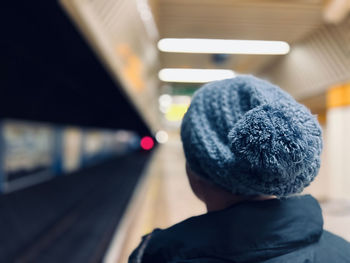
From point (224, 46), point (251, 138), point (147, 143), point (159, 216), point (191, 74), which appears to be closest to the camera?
point (251, 138)

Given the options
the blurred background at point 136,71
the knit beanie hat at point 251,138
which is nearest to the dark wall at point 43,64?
the blurred background at point 136,71

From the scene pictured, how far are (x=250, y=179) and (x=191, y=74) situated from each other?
580 centimetres

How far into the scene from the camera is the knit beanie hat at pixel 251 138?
24.0 inches

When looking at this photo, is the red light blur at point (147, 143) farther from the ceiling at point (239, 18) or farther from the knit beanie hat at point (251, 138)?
the knit beanie hat at point (251, 138)

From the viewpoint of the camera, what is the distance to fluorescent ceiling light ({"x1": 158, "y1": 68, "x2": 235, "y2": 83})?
19.5 feet

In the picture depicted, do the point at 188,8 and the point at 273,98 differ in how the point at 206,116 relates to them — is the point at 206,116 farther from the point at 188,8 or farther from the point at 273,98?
the point at 188,8

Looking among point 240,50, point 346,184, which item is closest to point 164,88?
point 240,50

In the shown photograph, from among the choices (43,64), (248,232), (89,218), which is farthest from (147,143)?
(248,232)

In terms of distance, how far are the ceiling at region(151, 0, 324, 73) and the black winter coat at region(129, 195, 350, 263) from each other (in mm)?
2804

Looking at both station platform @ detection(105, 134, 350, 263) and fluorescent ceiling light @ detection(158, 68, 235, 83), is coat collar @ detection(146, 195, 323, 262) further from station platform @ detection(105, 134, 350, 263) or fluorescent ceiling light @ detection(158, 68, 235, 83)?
fluorescent ceiling light @ detection(158, 68, 235, 83)

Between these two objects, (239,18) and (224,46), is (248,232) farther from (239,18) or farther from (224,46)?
(224,46)

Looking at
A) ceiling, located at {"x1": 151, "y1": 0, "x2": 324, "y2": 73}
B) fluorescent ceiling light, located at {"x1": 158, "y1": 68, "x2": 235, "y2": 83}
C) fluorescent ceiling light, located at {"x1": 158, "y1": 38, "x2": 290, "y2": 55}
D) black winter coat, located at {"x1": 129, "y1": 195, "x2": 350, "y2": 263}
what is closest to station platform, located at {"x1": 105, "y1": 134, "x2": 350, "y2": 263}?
black winter coat, located at {"x1": 129, "y1": 195, "x2": 350, "y2": 263}

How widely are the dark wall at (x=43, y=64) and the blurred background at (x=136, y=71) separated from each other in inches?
1.0

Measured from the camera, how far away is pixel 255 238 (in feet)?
2.23
